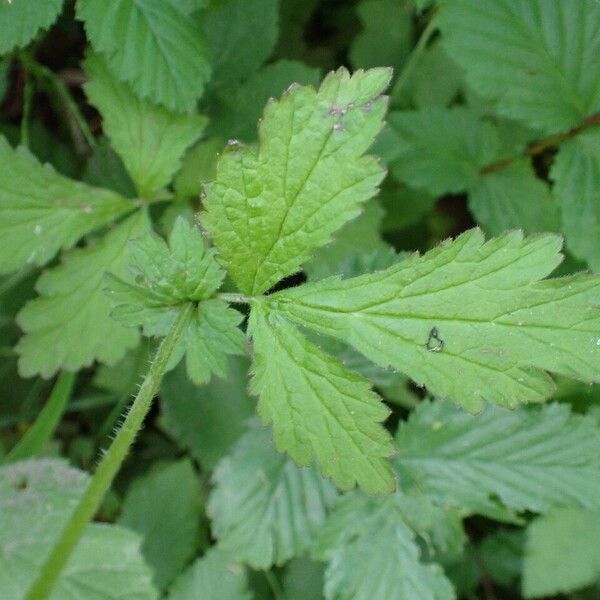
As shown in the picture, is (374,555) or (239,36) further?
(239,36)

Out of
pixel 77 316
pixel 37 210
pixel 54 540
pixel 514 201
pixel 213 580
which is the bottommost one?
pixel 213 580

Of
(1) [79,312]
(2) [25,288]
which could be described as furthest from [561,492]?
(2) [25,288]

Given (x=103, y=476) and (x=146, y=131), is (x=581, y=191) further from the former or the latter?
(x=103, y=476)

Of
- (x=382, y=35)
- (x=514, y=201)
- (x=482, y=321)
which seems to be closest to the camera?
(x=482, y=321)

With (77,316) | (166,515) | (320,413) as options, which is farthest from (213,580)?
(320,413)

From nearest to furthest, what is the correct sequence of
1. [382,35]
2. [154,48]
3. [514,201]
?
[154,48]
[514,201]
[382,35]

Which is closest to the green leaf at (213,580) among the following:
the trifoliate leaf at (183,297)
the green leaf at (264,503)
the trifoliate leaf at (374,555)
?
the green leaf at (264,503)

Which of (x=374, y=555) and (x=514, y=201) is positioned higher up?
(x=514, y=201)
